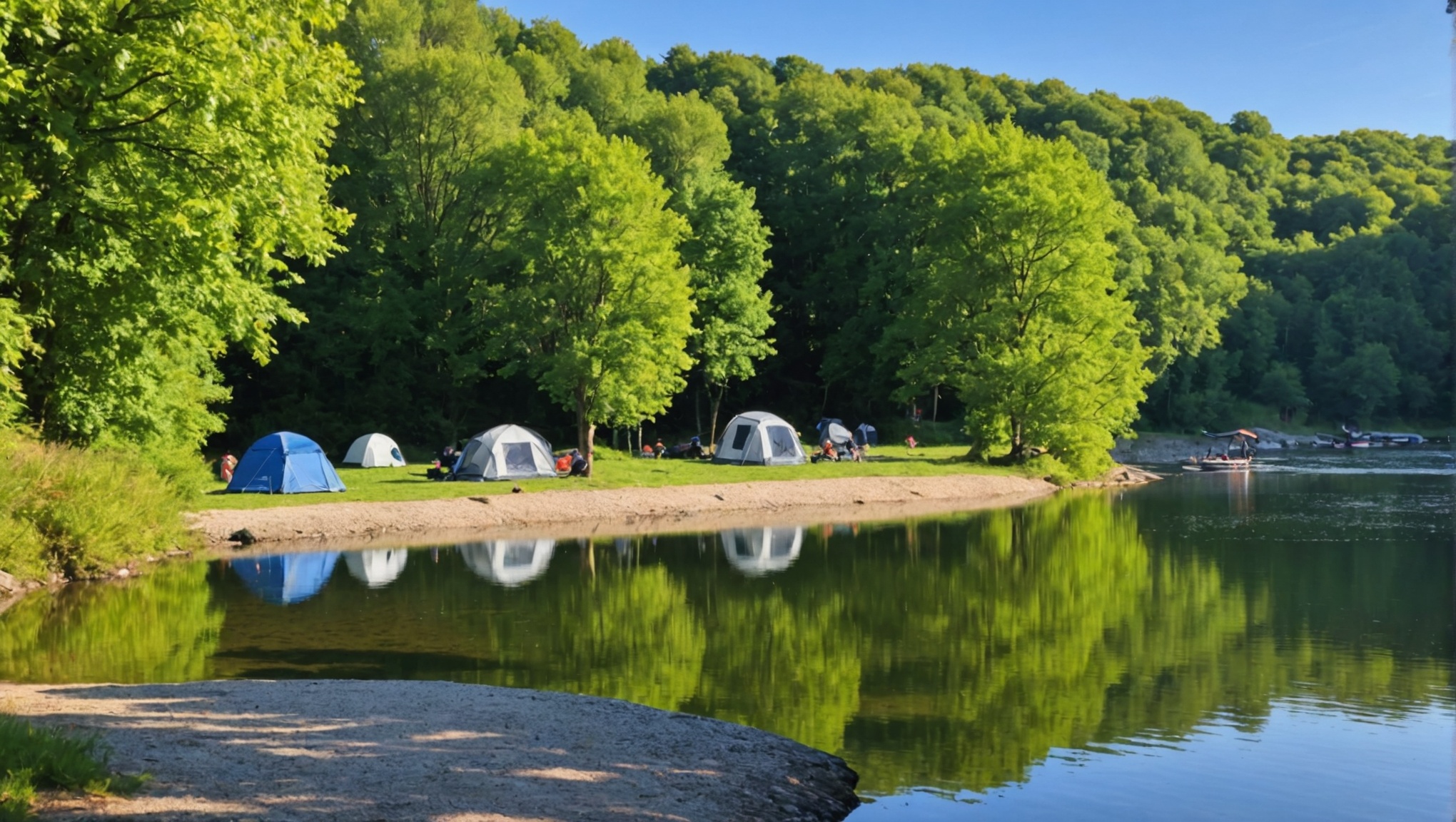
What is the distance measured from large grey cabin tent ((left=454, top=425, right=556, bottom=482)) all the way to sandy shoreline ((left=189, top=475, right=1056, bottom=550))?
262 centimetres

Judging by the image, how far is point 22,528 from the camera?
2023cm

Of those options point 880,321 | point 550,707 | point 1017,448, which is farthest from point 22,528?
point 880,321

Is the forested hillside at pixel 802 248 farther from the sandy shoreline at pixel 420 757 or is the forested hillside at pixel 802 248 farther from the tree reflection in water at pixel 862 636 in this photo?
the sandy shoreline at pixel 420 757

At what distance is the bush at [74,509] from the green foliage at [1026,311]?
30143mm

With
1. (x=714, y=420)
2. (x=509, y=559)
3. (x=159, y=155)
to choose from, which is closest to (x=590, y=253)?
(x=714, y=420)

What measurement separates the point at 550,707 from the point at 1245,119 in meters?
118

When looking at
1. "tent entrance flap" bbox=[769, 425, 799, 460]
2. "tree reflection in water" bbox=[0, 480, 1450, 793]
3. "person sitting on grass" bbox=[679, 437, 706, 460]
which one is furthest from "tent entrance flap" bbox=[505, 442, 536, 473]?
"person sitting on grass" bbox=[679, 437, 706, 460]

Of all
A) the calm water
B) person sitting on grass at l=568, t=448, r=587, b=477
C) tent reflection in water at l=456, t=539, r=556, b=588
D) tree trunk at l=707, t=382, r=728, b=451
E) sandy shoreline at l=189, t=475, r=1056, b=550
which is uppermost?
tree trunk at l=707, t=382, r=728, b=451

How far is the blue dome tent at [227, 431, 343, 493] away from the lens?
32.0 meters

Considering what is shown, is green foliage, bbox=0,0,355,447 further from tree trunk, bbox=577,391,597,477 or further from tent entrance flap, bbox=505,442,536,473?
tree trunk, bbox=577,391,597,477

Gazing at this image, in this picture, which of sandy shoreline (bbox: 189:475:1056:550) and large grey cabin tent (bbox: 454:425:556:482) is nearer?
sandy shoreline (bbox: 189:475:1056:550)

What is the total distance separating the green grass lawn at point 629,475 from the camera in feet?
102

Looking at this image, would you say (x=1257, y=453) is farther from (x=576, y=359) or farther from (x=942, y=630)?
(x=942, y=630)

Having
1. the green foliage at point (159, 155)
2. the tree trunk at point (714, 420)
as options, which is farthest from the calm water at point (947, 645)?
the tree trunk at point (714, 420)
